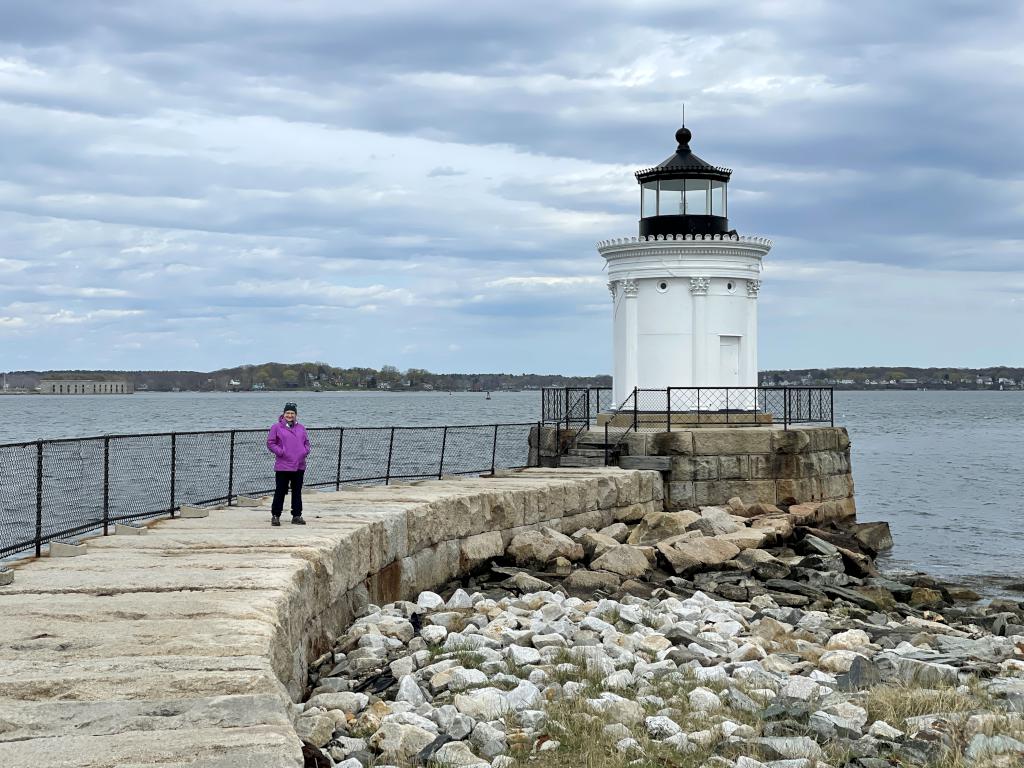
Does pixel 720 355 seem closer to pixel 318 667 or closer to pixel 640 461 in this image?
pixel 640 461

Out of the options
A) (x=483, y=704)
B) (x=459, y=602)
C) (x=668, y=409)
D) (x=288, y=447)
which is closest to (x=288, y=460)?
(x=288, y=447)

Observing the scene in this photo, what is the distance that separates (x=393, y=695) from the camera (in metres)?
8.52

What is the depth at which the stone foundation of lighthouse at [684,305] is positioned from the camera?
71.0ft

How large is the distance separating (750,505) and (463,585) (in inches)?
302

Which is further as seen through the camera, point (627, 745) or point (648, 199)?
point (648, 199)

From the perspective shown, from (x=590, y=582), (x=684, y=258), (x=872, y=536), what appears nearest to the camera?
(x=590, y=582)

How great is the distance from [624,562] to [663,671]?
564 cm

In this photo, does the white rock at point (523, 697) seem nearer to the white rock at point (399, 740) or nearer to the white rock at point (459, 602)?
the white rock at point (399, 740)

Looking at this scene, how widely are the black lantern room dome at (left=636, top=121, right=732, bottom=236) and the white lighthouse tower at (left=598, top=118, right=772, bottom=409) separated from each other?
0.8 inches

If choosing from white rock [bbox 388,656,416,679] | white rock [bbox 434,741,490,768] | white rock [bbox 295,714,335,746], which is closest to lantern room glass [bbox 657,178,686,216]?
white rock [bbox 388,656,416,679]

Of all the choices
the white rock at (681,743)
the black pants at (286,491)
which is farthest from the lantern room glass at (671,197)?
A: the white rock at (681,743)

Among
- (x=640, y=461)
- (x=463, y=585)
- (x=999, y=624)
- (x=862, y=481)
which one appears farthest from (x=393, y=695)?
(x=862, y=481)

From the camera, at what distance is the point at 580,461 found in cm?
2053

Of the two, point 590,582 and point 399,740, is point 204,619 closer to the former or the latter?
point 399,740
